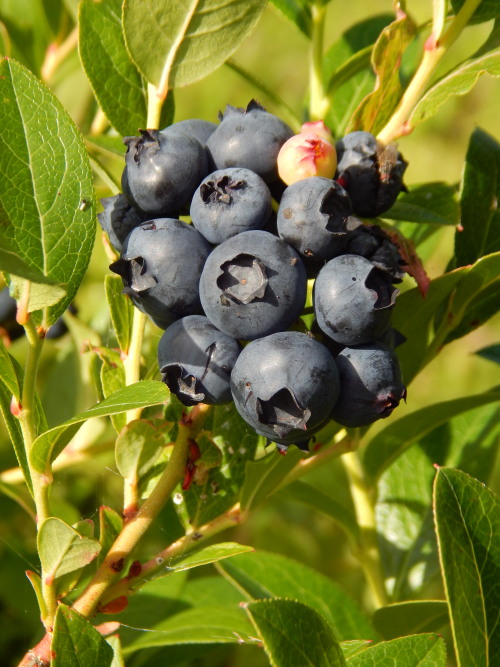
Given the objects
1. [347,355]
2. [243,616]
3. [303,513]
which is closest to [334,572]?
[303,513]

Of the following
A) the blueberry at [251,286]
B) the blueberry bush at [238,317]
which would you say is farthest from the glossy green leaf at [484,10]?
the blueberry at [251,286]

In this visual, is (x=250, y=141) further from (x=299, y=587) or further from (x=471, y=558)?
(x=299, y=587)

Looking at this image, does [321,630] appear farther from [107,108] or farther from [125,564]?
[107,108]

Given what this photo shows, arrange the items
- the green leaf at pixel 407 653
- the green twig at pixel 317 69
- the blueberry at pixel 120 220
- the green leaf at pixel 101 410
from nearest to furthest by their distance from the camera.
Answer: the green leaf at pixel 101 410, the green leaf at pixel 407 653, the blueberry at pixel 120 220, the green twig at pixel 317 69

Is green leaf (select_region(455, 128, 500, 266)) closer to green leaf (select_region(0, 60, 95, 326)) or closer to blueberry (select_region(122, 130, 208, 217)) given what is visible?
blueberry (select_region(122, 130, 208, 217))

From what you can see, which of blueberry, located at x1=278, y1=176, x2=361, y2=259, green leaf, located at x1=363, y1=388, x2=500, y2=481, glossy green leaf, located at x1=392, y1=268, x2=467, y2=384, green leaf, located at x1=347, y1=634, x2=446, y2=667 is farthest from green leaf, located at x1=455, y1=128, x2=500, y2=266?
green leaf, located at x1=347, y1=634, x2=446, y2=667

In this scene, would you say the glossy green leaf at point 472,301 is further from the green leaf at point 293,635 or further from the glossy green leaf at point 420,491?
the green leaf at point 293,635
